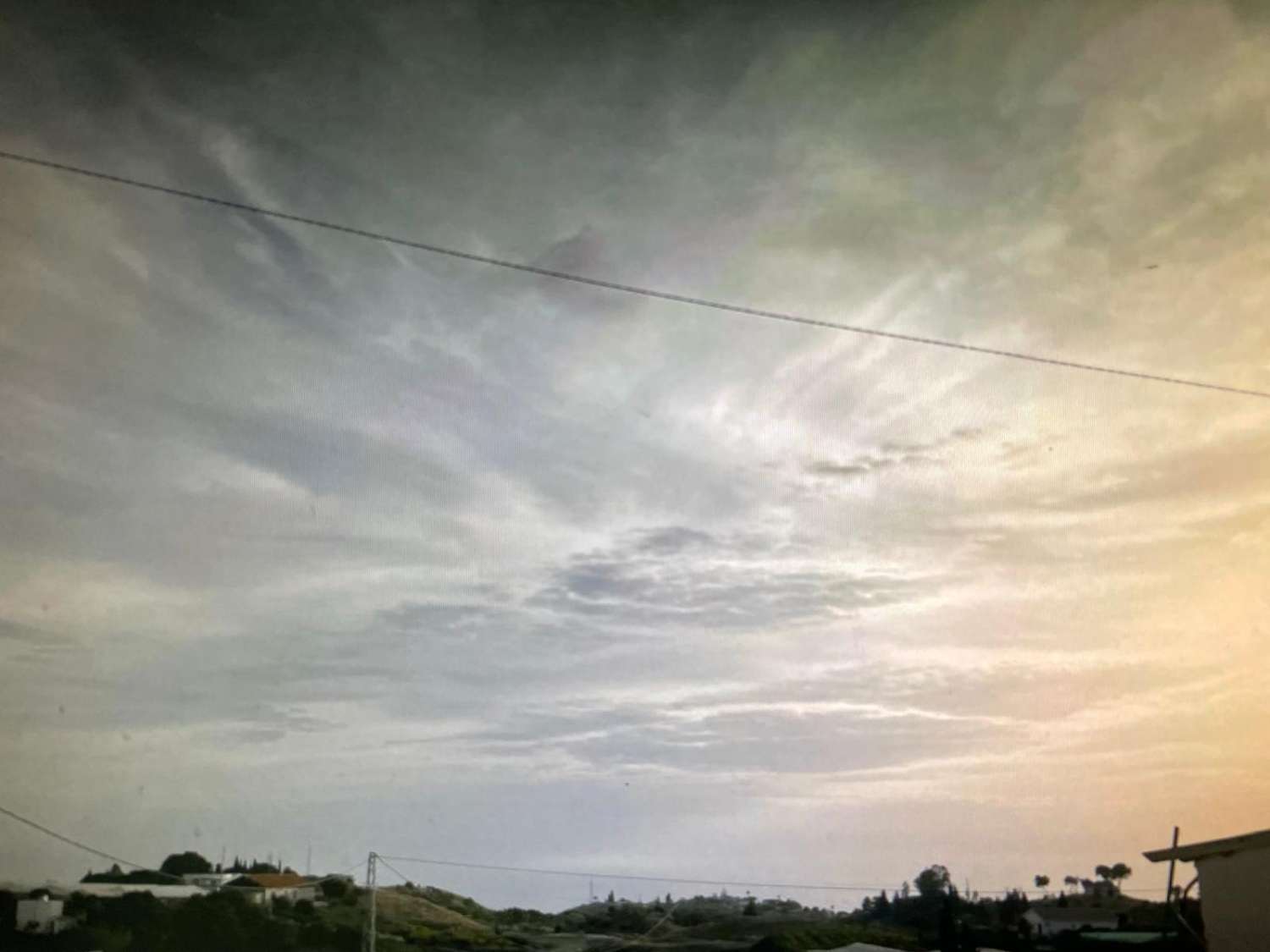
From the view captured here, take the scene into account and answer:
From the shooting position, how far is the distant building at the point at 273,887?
58969 millimetres

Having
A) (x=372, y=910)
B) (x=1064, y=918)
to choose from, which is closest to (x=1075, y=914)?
(x=1064, y=918)

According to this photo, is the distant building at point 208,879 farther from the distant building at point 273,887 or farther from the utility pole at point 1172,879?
the utility pole at point 1172,879

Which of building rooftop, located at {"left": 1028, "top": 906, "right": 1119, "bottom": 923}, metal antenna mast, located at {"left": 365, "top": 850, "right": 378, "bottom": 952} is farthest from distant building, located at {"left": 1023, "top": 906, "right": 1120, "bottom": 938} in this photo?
metal antenna mast, located at {"left": 365, "top": 850, "right": 378, "bottom": 952}

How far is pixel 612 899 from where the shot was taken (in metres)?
70.1

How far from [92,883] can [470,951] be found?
830 inches

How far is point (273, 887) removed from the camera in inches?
2474

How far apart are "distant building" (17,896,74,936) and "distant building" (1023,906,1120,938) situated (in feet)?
159

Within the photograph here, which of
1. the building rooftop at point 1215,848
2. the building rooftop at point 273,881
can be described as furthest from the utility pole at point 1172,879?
the building rooftop at point 273,881

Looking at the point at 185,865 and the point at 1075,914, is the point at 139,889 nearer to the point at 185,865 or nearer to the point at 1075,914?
the point at 185,865

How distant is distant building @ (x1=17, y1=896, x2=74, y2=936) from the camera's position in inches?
1884

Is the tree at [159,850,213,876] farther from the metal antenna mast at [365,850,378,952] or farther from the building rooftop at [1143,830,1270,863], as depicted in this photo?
the building rooftop at [1143,830,1270,863]

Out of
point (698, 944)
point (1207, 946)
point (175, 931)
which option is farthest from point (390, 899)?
point (1207, 946)

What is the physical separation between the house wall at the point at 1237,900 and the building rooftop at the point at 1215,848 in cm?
10

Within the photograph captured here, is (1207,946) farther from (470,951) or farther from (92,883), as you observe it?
(92,883)
